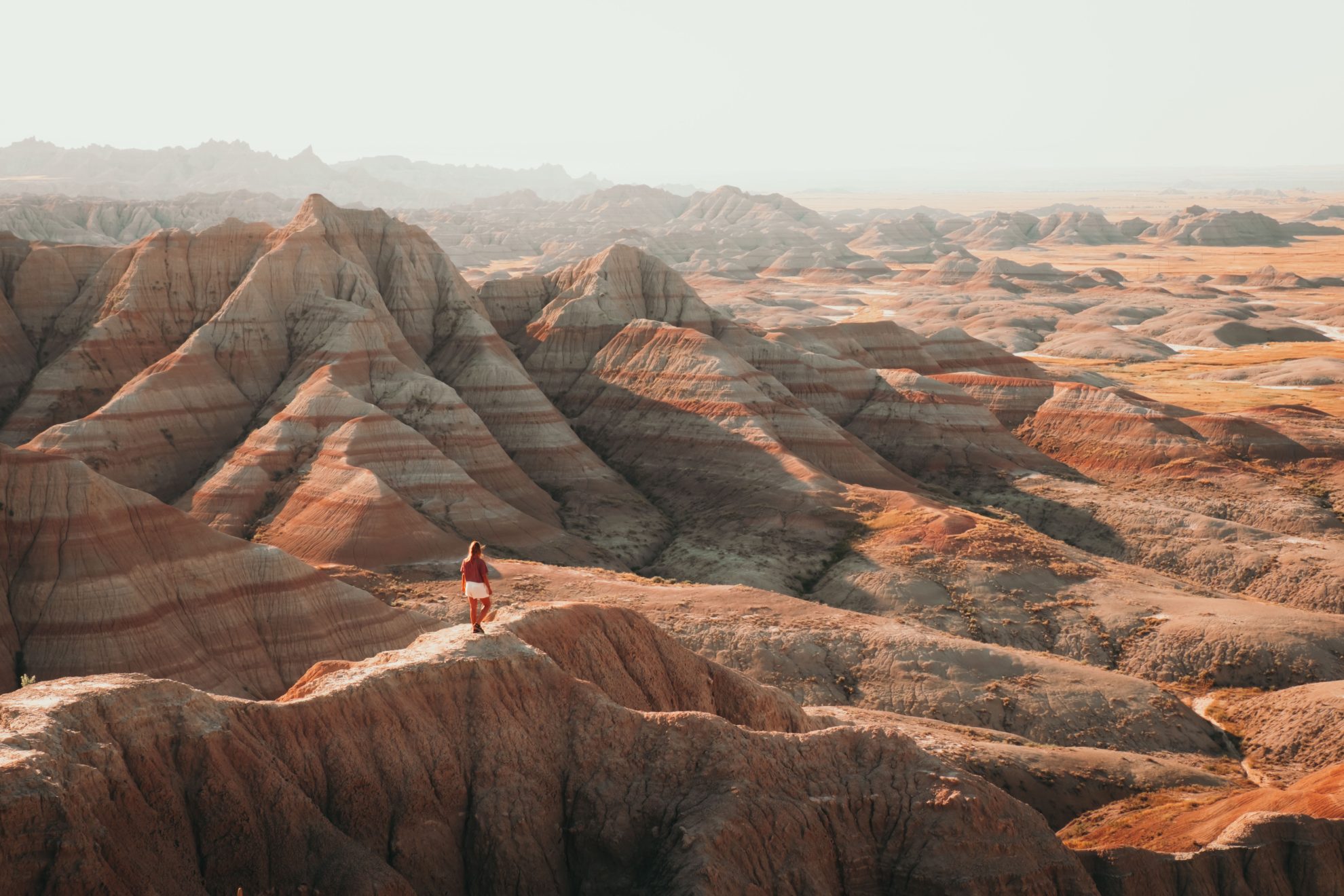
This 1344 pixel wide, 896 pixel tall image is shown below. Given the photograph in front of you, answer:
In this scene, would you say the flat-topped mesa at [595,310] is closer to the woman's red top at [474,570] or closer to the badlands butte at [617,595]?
the badlands butte at [617,595]

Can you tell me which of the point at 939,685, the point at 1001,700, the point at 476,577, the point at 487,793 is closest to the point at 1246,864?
the point at 487,793

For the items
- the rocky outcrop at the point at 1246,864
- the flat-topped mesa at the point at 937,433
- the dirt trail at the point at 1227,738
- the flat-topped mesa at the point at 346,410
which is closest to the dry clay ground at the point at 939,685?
the dirt trail at the point at 1227,738

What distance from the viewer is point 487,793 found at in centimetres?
2262

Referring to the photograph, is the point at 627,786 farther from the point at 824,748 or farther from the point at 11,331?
the point at 11,331

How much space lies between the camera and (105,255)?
269ft

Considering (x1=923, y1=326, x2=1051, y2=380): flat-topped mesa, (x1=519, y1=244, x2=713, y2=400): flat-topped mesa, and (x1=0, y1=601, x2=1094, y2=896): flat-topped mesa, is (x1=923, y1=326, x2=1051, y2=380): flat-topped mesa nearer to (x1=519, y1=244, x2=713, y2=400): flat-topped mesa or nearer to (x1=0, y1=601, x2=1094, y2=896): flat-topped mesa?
(x1=519, y1=244, x2=713, y2=400): flat-topped mesa

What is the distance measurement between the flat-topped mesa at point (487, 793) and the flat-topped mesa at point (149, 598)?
58.2 ft

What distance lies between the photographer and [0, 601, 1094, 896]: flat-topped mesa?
19938mm

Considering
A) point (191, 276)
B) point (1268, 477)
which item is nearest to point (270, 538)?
point (191, 276)

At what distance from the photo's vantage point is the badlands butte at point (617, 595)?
21.9m

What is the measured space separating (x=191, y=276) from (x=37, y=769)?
63.7 meters

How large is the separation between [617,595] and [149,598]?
61.1 ft

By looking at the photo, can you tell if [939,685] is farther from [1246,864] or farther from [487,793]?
[487,793]

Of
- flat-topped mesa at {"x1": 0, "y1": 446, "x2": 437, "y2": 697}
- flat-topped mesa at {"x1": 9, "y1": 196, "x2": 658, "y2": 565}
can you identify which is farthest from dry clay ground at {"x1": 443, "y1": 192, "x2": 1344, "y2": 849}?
flat-topped mesa at {"x1": 9, "y1": 196, "x2": 658, "y2": 565}
